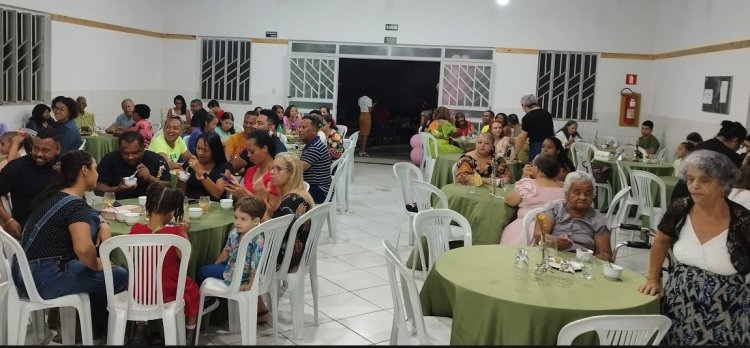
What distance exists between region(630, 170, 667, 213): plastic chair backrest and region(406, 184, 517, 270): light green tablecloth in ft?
7.47

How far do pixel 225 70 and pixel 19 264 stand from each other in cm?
1066

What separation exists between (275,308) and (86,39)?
27.8ft

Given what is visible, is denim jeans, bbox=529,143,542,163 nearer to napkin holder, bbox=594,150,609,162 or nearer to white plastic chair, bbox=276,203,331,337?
napkin holder, bbox=594,150,609,162

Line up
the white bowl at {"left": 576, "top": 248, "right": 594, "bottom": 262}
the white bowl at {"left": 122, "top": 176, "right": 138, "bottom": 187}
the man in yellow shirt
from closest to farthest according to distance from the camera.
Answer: the white bowl at {"left": 576, "top": 248, "right": 594, "bottom": 262}, the white bowl at {"left": 122, "top": 176, "right": 138, "bottom": 187}, the man in yellow shirt

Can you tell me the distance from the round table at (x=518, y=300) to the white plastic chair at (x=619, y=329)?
22 centimetres

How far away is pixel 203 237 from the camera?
3900 millimetres

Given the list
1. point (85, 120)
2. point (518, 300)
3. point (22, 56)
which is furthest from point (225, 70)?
point (518, 300)

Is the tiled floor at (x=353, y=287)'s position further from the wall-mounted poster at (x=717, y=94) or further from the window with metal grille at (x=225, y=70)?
the window with metal grille at (x=225, y=70)

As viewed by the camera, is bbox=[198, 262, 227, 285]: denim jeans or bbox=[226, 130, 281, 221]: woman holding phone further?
bbox=[226, 130, 281, 221]: woman holding phone

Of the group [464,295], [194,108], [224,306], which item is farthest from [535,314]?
[194,108]

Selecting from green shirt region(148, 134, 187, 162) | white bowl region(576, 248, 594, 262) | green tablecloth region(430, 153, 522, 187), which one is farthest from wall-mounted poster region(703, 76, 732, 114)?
green shirt region(148, 134, 187, 162)

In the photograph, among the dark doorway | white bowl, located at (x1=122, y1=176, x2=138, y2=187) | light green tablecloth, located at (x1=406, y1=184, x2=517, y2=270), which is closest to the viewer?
white bowl, located at (x1=122, y1=176, x2=138, y2=187)

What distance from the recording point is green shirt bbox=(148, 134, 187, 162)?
21.0 ft

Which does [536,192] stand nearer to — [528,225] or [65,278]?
[528,225]
